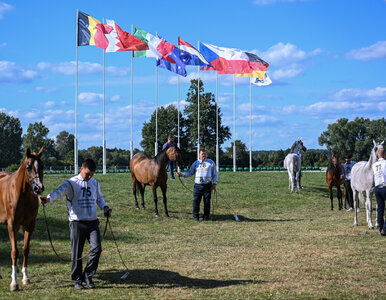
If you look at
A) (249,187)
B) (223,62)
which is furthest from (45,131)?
(249,187)

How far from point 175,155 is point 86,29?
64.1 ft

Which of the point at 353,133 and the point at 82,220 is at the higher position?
the point at 353,133

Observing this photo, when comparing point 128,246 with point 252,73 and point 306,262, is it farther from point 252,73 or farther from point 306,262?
point 252,73

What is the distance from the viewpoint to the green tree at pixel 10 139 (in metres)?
90.6

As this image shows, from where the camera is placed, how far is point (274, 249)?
12.5 meters

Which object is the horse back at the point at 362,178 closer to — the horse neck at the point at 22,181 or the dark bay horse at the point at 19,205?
the dark bay horse at the point at 19,205

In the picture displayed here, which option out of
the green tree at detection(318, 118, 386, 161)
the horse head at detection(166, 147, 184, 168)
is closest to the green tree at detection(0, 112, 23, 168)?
the green tree at detection(318, 118, 386, 161)

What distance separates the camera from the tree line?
232 ft

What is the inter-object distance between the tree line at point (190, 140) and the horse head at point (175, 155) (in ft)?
150

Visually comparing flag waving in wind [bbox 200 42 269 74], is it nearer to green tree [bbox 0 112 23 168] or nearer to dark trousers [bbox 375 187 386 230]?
dark trousers [bbox 375 187 386 230]

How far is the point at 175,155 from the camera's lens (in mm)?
18750

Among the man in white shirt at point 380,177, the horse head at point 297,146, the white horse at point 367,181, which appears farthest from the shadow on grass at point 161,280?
the horse head at point 297,146

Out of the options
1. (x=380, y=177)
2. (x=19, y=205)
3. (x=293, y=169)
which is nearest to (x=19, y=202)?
(x=19, y=205)

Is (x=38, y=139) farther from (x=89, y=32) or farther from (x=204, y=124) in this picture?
(x=89, y=32)
